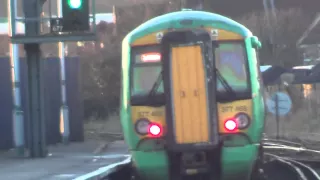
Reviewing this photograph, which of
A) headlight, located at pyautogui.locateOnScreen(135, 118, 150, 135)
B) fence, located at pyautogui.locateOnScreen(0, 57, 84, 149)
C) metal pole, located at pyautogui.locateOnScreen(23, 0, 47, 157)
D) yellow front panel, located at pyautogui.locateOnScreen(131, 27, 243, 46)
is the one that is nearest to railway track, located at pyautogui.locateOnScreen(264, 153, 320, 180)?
yellow front panel, located at pyautogui.locateOnScreen(131, 27, 243, 46)

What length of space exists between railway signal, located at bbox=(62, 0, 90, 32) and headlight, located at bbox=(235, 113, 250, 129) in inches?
259

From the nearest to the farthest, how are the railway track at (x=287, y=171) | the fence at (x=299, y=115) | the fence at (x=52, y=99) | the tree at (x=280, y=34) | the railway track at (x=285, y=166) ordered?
the railway track at (x=285, y=166) < the railway track at (x=287, y=171) < the fence at (x=52, y=99) < the fence at (x=299, y=115) < the tree at (x=280, y=34)

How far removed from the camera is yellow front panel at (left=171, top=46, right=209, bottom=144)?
12.5 meters

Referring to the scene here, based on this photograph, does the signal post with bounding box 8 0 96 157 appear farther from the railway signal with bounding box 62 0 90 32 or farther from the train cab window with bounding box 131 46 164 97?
the train cab window with bounding box 131 46 164 97

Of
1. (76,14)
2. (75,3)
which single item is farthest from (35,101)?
(75,3)

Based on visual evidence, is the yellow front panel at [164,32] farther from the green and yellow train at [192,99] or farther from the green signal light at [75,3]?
the green signal light at [75,3]

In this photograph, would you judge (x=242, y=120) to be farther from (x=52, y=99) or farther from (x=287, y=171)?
(x=52, y=99)

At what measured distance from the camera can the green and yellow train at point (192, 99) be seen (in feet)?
41.3

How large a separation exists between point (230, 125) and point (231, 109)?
0.26m

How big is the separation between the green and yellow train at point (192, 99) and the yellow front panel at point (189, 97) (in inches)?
0.6

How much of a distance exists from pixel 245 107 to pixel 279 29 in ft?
123

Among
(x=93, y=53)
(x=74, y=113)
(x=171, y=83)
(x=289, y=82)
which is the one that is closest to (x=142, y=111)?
(x=171, y=83)

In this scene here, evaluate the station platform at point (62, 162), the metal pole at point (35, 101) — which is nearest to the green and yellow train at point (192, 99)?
the station platform at point (62, 162)

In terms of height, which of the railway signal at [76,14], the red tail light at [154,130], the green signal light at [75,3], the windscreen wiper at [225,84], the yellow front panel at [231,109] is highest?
the green signal light at [75,3]
